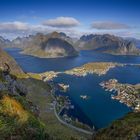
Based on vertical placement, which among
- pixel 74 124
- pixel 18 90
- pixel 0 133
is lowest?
pixel 74 124


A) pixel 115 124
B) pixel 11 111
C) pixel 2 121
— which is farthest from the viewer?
pixel 11 111

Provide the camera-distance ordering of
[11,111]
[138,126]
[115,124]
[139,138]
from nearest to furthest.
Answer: [139,138] < [138,126] < [115,124] < [11,111]

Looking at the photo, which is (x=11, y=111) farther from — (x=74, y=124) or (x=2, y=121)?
(x=74, y=124)

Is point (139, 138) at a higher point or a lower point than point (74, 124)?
higher

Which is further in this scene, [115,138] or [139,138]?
[115,138]

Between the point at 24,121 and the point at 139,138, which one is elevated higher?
the point at 139,138

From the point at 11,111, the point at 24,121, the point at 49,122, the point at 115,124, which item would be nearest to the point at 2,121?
the point at 24,121

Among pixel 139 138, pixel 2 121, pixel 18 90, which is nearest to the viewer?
pixel 139 138

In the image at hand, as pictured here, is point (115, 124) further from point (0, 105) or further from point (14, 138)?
point (0, 105)

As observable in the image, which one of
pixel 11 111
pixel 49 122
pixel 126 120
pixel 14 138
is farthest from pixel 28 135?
pixel 49 122
